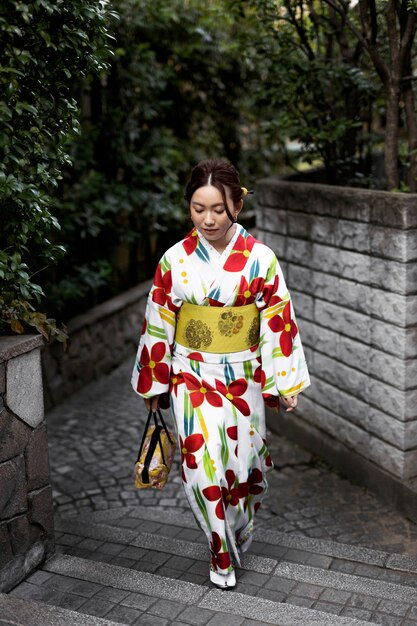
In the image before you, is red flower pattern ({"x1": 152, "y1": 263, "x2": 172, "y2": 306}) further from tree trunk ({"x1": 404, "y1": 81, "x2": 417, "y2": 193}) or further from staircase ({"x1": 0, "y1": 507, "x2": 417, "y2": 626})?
tree trunk ({"x1": 404, "y1": 81, "x2": 417, "y2": 193})

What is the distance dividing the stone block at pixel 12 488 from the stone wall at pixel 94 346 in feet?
9.91

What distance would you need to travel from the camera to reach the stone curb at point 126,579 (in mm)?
3701

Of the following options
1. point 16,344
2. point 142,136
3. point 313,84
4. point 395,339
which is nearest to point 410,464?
point 395,339

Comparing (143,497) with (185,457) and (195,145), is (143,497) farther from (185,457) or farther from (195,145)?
(195,145)

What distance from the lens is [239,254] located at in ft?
12.8

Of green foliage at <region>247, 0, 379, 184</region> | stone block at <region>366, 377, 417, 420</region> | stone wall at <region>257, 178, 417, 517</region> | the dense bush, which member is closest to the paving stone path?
stone wall at <region>257, 178, 417, 517</region>

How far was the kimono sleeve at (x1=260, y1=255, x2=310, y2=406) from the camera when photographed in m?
3.94

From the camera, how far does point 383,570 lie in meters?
4.20

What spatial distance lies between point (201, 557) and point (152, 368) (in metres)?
1.04

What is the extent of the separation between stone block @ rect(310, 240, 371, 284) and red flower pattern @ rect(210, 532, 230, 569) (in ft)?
6.57

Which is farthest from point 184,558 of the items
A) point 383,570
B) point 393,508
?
point 393,508

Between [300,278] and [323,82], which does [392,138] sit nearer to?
[323,82]

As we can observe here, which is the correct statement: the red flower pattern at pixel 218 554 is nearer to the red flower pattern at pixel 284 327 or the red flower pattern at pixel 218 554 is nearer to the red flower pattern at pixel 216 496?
the red flower pattern at pixel 216 496

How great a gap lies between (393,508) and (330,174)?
8.74ft
